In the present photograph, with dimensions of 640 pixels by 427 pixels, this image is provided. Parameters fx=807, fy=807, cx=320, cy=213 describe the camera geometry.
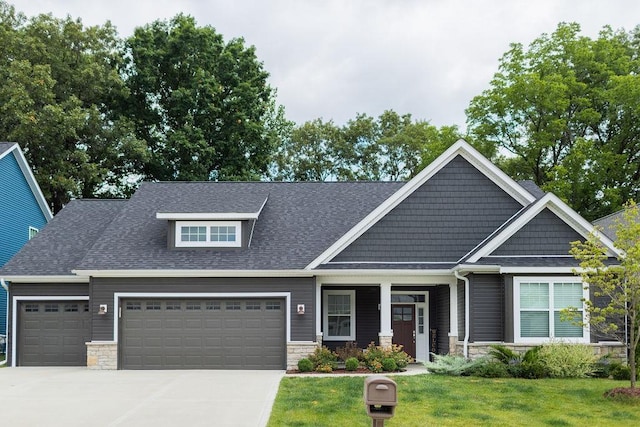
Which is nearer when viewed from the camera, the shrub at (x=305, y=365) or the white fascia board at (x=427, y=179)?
the shrub at (x=305, y=365)

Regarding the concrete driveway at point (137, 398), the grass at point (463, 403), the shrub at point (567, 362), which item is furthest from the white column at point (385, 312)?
the shrub at point (567, 362)

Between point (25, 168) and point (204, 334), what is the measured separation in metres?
13.2

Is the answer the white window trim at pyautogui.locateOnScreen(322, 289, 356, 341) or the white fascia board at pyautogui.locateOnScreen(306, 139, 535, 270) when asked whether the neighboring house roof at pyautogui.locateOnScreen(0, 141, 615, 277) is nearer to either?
the white fascia board at pyautogui.locateOnScreen(306, 139, 535, 270)

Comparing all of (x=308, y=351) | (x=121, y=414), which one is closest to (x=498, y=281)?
(x=308, y=351)

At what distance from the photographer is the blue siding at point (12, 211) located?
29656 mm

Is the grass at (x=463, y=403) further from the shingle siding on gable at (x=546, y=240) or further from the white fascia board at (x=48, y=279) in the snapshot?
the white fascia board at (x=48, y=279)

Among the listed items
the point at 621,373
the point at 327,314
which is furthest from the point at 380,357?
the point at 621,373

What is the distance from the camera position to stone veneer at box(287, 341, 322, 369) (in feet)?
73.0

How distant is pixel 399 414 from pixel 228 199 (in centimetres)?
1290

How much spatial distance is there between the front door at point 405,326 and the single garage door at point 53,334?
9289 millimetres

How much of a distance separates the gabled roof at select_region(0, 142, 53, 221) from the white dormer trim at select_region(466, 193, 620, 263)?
58.8 feet

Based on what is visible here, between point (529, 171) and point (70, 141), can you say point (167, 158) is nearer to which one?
point (70, 141)

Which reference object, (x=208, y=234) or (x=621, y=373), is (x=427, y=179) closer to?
(x=208, y=234)

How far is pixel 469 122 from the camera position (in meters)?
38.7
